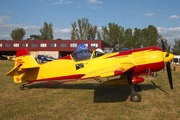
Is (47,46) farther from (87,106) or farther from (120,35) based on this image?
(87,106)

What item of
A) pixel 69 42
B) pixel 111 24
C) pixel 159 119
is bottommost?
pixel 159 119

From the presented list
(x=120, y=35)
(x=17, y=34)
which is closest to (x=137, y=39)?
(x=120, y=35)

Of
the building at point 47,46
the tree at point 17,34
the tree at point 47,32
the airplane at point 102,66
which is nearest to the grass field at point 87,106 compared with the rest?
the airplane at point 102,66

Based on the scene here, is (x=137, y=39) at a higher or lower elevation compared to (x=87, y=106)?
higher

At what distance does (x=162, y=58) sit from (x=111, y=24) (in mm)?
62211

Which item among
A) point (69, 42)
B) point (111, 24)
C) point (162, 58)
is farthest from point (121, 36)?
point (162, 58)

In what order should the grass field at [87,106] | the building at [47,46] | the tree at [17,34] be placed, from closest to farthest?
the grass field at [87,106] < the building at [47,46] < the tree at [17,34]

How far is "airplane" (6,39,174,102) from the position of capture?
7.59m

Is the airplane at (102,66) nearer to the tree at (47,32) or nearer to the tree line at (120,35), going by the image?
the tree line at (120,35)

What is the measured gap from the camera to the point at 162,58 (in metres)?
7.62

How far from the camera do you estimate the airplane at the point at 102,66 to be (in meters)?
7.59

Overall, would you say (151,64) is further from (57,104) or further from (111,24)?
(111,24)

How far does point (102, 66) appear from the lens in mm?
7781

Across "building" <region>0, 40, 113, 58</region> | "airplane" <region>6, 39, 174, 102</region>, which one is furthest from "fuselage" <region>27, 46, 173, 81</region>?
"building" <region>0, 40, 113, 58</region>
